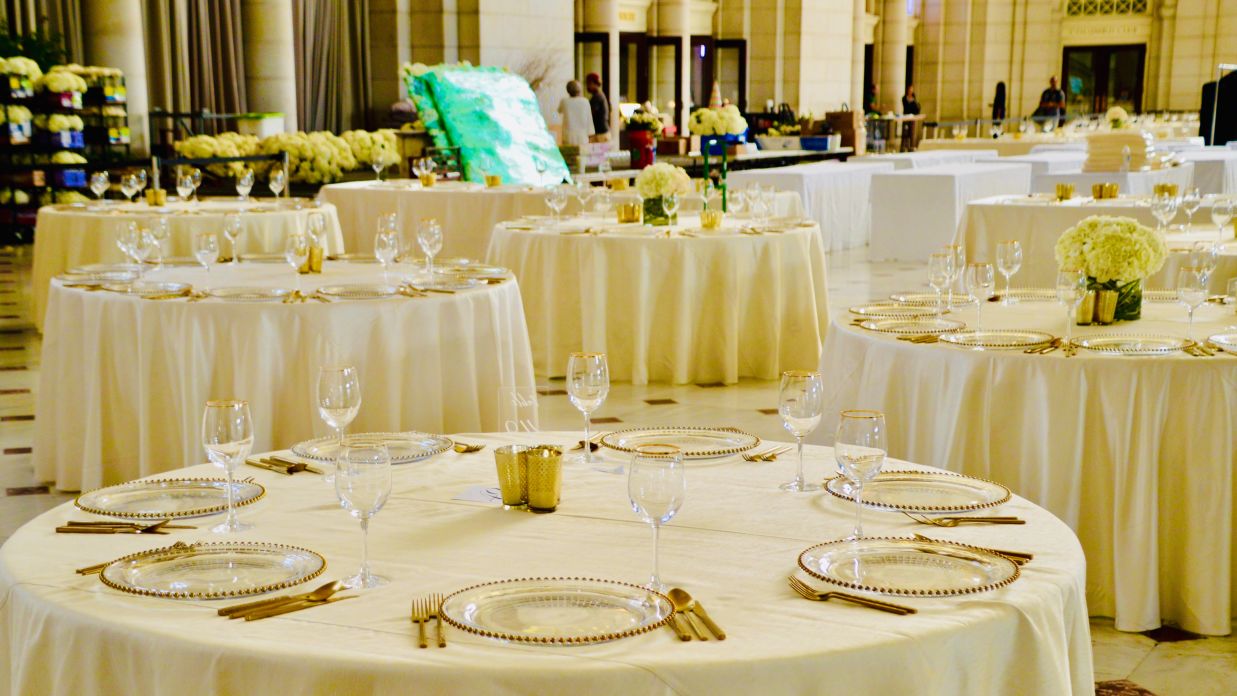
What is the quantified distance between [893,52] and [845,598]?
31247mm

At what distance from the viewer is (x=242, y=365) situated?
443cm

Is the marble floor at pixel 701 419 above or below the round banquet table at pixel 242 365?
below

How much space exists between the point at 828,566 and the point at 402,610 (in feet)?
2.09

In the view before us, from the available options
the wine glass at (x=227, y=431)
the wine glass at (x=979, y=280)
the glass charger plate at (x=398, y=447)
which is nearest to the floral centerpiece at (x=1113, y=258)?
the wine glass at (x=979, y=280)

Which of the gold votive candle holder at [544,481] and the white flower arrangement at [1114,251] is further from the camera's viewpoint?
the white flower arrangement at [1114,251]

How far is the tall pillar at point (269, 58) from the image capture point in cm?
1588

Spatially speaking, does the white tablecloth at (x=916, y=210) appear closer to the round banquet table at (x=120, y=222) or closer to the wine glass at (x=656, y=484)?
the round banquet table at (x=120, y=222)

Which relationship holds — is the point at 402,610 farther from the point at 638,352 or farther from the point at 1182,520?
the point at 638,352

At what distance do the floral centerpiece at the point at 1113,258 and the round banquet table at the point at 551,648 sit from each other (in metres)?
1.93

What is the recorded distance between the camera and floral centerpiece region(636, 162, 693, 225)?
7.27 meters

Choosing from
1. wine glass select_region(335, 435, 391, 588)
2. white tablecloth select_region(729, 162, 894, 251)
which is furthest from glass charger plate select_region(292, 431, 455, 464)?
white tablecloth select_region(729, 162, 894, 251)

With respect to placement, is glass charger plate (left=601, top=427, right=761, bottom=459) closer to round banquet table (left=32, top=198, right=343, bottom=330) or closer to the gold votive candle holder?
the gold votive candle holder

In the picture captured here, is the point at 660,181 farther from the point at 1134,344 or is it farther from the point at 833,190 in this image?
the point at 833,190

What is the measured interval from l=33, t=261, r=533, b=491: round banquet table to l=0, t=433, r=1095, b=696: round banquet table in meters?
2.02
